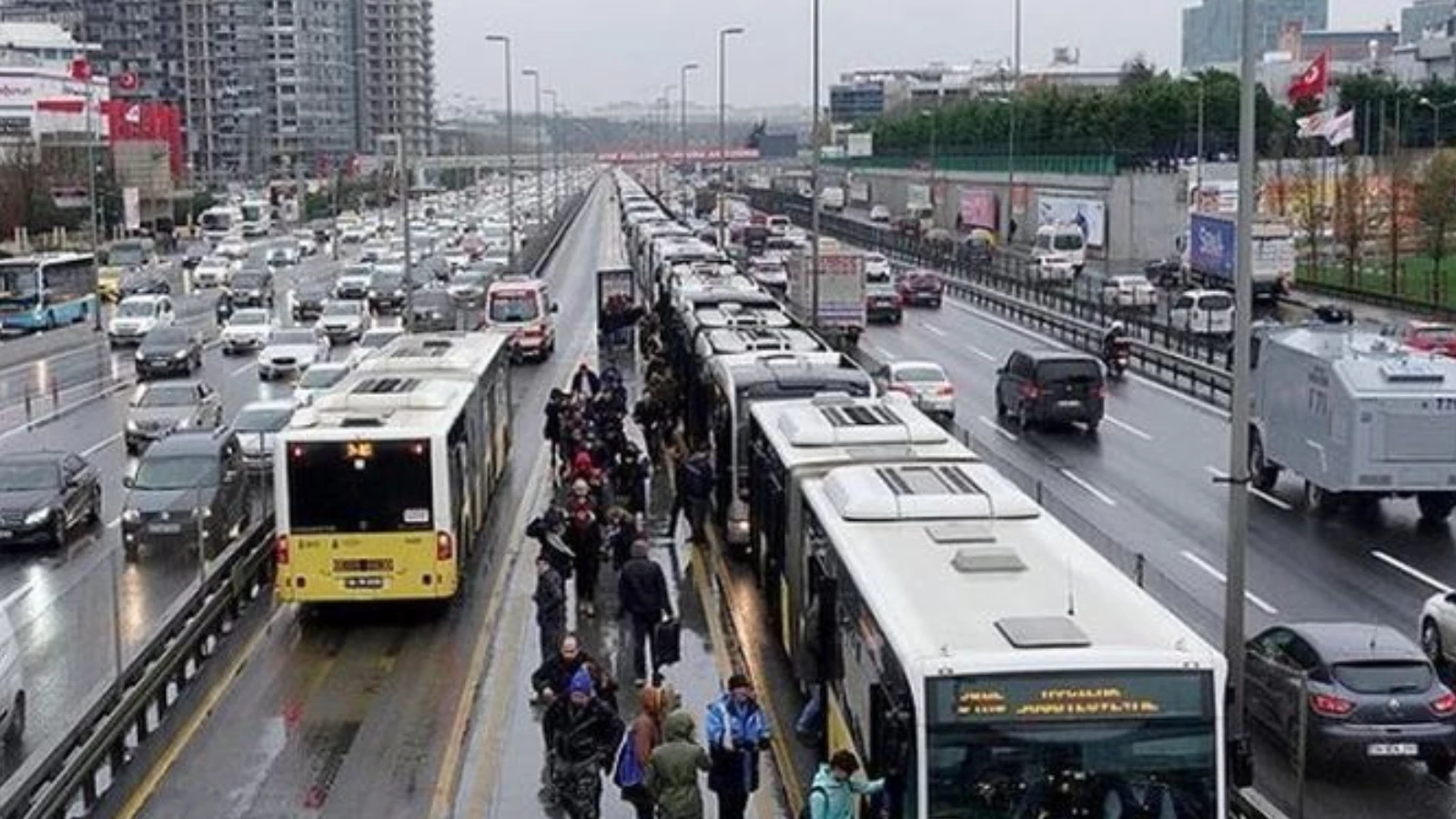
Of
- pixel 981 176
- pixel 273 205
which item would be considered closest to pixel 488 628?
pixel 981 176

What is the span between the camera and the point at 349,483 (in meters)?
22.5

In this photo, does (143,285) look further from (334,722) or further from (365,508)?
(334,722)

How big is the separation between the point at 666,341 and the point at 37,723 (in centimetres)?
2921

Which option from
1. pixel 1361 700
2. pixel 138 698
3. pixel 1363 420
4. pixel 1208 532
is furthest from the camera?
pixel 1208 532

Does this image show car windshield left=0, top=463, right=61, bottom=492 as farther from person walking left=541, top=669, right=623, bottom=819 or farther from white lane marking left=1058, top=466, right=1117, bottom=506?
person walking left=541, top=669, right=623, bottom=819

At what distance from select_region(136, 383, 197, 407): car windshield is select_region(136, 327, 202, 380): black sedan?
1327 cm

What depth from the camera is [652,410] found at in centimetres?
3519

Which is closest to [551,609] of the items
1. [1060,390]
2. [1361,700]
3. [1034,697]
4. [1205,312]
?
[1361,700]

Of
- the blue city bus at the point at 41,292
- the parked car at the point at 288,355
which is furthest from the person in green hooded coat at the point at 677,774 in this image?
the blue city bus at the point at 41,292

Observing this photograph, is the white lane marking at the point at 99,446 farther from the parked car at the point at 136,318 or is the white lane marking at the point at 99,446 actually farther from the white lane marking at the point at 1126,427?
the parked car at the point at 136,318

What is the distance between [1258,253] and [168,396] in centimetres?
4480

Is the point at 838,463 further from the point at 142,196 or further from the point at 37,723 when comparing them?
the point at 142,196

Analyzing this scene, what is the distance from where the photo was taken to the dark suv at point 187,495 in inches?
1083

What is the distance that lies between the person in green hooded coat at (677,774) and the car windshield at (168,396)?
28331 millimetres
